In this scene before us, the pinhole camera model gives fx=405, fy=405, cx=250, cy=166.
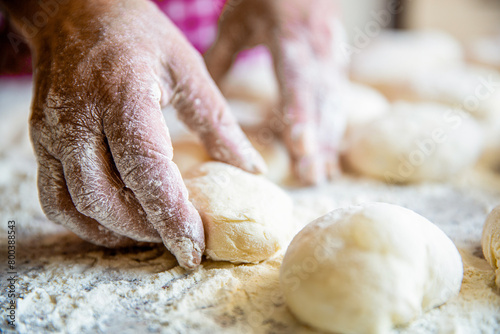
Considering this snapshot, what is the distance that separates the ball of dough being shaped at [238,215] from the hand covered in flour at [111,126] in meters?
0.05

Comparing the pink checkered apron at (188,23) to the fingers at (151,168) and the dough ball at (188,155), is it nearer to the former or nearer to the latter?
the dough ball at (188,155)

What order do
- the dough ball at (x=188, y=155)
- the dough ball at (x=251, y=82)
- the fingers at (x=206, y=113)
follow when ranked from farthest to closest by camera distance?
the dough ball at (x=251, y=82) < the dough ball at (x=188, y=155) < the fingers at (x=206, y=113)

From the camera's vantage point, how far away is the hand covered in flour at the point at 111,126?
33.9 inches

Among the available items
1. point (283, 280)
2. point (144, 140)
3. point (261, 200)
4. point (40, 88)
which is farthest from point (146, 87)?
point (283, 280)

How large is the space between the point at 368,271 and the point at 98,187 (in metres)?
0.57

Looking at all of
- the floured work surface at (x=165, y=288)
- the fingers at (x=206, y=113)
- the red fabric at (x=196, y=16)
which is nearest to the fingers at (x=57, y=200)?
the floured work surface at (x=165, y=288)

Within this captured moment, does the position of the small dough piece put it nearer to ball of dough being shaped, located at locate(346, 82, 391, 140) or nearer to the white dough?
ball of dough being shaped, located at locate(346, 82, 391, 140)

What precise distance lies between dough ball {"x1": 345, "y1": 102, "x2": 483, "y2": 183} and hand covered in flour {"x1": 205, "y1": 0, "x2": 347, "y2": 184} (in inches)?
5.0

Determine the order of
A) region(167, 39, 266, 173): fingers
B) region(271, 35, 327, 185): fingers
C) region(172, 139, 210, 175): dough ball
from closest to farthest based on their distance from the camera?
region(167, 39, 266, 173): fingers → region(172, 139, 210, 175): dough ball → region(271, 35, 327, 185): fingers

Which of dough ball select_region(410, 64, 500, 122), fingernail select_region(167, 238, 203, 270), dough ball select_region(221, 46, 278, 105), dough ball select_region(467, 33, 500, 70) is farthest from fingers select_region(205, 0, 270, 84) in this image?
dough ball select_region(467, 33, 500, 70)

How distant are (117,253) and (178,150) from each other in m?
0.34

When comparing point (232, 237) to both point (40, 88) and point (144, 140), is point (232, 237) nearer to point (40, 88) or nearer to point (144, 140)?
point (144, 140)

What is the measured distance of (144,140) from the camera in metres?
0.85

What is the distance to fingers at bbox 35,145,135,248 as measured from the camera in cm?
91
